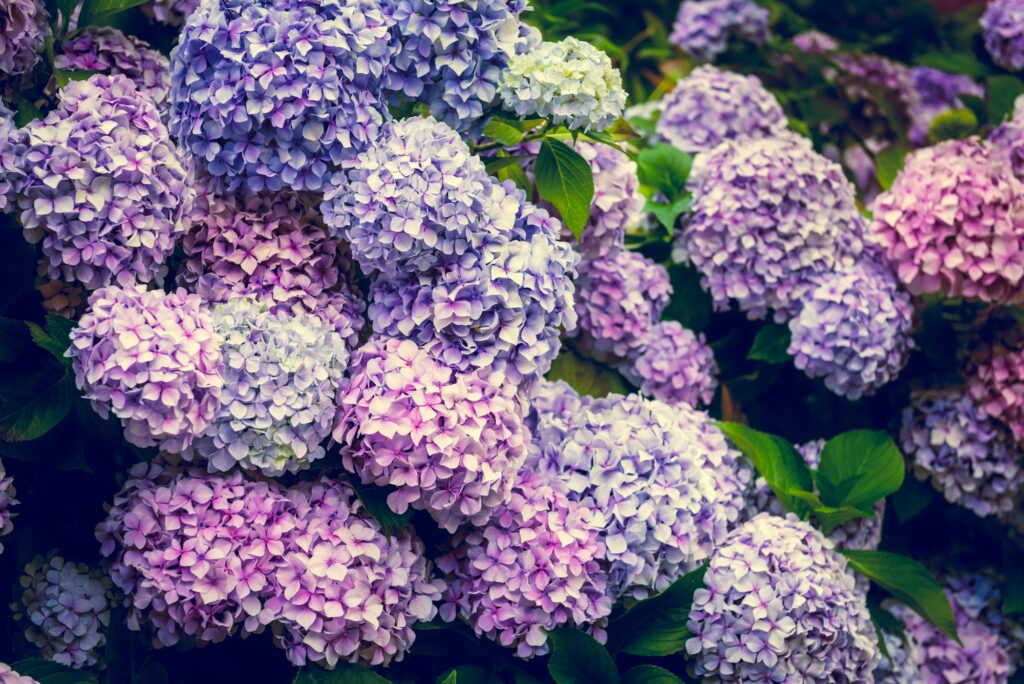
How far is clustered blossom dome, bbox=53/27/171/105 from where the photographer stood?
1.82 m

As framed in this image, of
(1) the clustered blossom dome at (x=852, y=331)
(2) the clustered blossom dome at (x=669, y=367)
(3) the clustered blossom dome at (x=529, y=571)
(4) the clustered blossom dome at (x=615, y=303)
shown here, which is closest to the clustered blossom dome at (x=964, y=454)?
(1) the clustered blossom dome at (x=852, y=331)

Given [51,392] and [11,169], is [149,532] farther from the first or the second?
[11,169]

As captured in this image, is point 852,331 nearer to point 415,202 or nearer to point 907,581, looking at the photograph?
point 907,581

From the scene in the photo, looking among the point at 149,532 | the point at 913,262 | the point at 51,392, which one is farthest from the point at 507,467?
the point at 913,262

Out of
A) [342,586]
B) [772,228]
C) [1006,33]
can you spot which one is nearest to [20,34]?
[342,586]

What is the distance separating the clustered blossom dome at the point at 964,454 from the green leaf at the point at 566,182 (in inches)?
37.5

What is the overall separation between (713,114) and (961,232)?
0.69 metres

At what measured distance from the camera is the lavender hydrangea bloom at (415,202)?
5.11 feet

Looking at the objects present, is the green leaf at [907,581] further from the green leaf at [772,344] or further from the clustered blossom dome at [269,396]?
the clustered blossom dome at [269,396]

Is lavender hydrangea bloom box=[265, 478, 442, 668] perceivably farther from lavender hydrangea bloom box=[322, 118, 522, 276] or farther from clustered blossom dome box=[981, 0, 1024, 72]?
clustered blossom dome box=[981, 0, 1024, 72]

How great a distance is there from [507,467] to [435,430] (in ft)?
0.51

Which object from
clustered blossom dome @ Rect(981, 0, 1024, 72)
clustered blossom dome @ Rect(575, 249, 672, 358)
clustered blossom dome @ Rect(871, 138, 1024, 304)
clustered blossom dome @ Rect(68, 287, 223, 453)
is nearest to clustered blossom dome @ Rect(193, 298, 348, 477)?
clustered blossom dome @ Rect(68, 287, 223, 453)

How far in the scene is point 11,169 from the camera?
5.01 feet

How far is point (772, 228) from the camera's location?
86.6 inches
